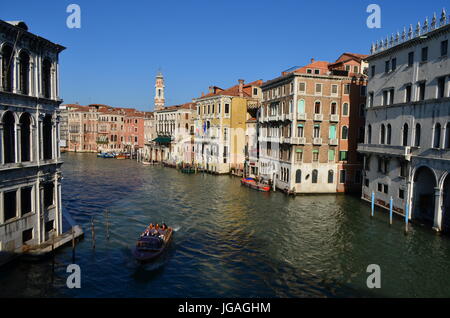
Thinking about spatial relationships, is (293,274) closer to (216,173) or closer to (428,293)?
(428,293)

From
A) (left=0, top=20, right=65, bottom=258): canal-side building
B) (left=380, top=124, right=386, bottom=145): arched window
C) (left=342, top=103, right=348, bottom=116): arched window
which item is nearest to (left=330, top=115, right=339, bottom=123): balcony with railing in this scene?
(left=342, top=103, right=348, bottom=116): arched window

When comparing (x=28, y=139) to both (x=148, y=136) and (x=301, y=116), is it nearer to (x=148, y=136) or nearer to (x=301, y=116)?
(x=301, y=116)

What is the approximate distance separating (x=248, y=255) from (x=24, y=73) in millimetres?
15219

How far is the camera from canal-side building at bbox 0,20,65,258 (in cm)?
1611

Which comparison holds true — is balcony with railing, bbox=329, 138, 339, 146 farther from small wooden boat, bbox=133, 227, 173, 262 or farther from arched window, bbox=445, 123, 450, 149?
small wooden boat, bbox=133, 227, 173, 262

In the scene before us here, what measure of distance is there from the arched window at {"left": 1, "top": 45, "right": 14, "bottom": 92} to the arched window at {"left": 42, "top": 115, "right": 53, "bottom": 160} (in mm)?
2927

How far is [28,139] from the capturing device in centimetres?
1766

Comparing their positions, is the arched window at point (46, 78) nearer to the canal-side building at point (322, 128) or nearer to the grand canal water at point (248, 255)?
the grand canal water at point (248, 255)

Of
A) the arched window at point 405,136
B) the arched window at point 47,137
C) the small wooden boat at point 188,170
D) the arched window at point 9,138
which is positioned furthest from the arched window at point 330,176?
the arched window at point 9,138

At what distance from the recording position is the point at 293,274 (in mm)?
17547

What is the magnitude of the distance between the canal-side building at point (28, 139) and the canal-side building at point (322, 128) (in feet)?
81.0

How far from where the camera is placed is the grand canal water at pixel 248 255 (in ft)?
52.2
